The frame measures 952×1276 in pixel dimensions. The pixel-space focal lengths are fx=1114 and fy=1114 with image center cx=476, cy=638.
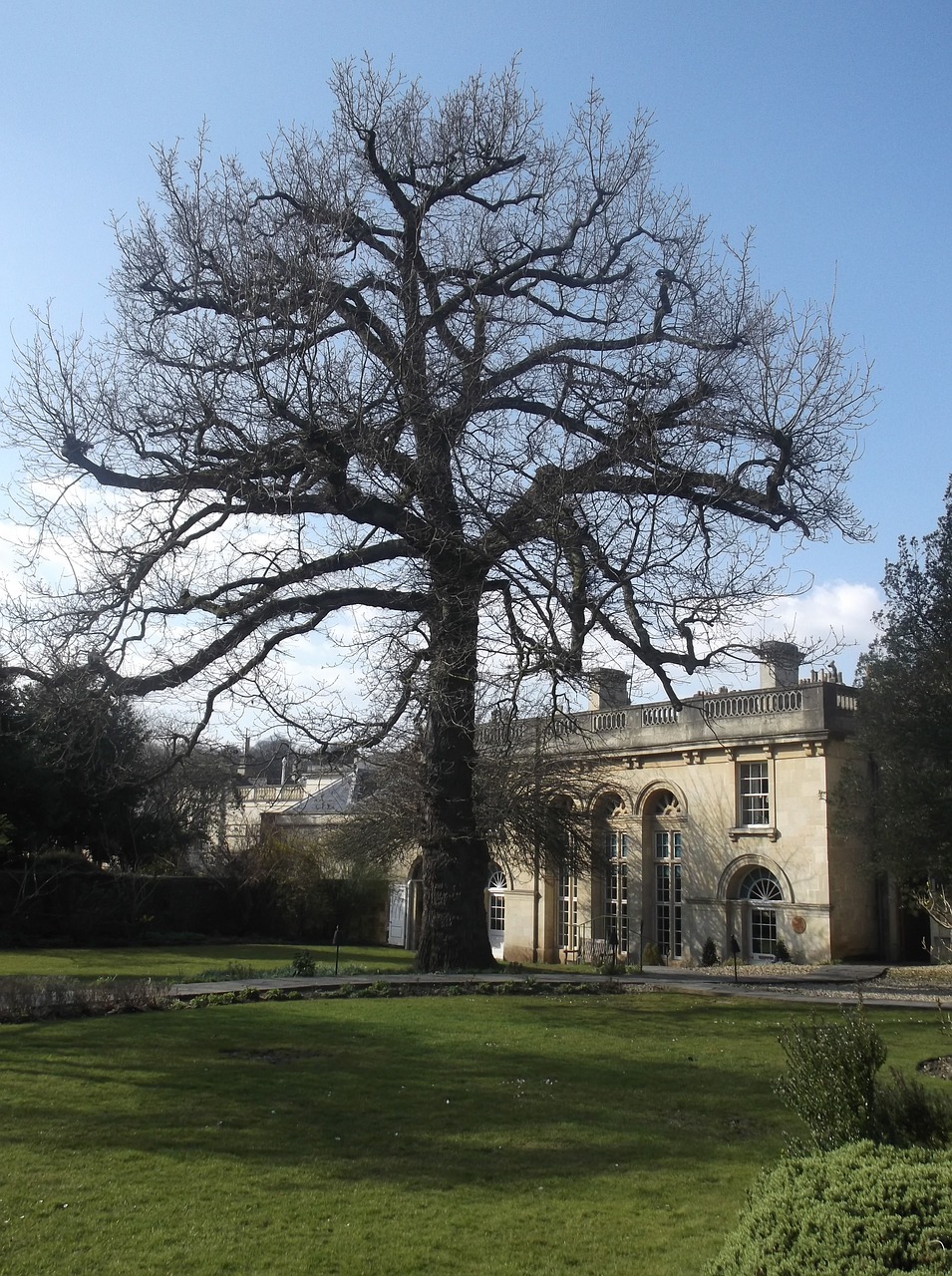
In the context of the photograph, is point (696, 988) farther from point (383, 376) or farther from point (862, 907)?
point (862, 907)

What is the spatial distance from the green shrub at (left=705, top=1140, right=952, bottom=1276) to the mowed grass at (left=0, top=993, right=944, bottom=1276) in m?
1.28

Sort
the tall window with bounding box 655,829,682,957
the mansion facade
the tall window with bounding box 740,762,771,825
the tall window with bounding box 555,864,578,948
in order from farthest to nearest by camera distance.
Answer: the tall window with bounding box 555,864,578,948, the tall window with bounding box 655,829,682,957, the tall window with bounding box 740,762,771,825, the mansion facade

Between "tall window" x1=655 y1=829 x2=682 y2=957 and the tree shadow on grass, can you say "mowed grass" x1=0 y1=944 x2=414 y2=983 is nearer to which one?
the tree shadow on grass

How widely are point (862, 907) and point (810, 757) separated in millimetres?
4263

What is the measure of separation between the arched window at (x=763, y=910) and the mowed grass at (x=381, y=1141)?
1964 cm

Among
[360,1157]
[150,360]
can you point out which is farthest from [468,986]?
[150,360]

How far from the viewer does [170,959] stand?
2894cm

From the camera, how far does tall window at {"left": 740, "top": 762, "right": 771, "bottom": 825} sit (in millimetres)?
31984

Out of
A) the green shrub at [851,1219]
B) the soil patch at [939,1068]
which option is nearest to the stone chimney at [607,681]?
the soil patch at [939,1068]

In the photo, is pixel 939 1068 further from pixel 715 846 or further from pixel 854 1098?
pixel 715 846

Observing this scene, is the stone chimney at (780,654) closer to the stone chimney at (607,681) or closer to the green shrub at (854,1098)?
the stone chimney at (607,681)

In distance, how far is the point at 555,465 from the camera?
47.0ft

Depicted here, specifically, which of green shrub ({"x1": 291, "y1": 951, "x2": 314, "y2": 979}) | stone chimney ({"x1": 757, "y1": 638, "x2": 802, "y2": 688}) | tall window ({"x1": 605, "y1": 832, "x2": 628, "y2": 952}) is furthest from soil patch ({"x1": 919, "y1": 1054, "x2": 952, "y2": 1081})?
tall window ({"x1": 605, "y1": 832, "x2": 628, "y2": 952})

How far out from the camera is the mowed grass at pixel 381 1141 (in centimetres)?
573
